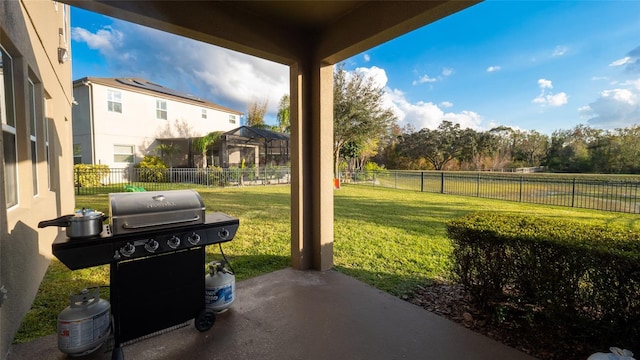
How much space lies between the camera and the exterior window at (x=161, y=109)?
14.5 metres

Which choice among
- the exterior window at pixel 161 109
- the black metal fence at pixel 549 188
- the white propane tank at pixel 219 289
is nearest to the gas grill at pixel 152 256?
the white propane tank at pixel 219 289

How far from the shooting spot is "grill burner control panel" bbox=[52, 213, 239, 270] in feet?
4.73

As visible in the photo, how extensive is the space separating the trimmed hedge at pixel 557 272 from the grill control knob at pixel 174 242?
2.25 m

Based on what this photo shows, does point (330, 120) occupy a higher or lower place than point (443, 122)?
lower

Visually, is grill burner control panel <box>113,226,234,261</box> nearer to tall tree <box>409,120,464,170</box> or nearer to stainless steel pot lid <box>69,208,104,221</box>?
stainless steel pot lid <box>69,208,104,221</box>

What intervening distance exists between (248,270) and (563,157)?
16.4 m

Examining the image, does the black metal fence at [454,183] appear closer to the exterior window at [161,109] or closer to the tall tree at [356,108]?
the tall tree at [356,108]

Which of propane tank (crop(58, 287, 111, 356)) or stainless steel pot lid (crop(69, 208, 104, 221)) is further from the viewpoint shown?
propane tank (crop(58, 287, 111, 356))

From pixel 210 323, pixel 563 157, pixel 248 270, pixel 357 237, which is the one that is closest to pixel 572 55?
pixel 563 157

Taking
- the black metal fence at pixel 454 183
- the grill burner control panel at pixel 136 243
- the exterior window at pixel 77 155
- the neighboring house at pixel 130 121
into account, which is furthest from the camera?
the exterior window at pixel 77 155

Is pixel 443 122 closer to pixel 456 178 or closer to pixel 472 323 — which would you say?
pixel 456 178

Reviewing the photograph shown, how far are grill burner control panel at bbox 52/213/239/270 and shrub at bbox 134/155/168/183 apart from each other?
1187 centimetres

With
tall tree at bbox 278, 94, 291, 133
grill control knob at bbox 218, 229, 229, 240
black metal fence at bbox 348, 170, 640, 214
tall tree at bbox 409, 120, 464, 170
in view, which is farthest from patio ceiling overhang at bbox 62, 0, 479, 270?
tall tree at bbox 409, 120, 464, 170

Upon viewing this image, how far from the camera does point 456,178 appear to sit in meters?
11.2
